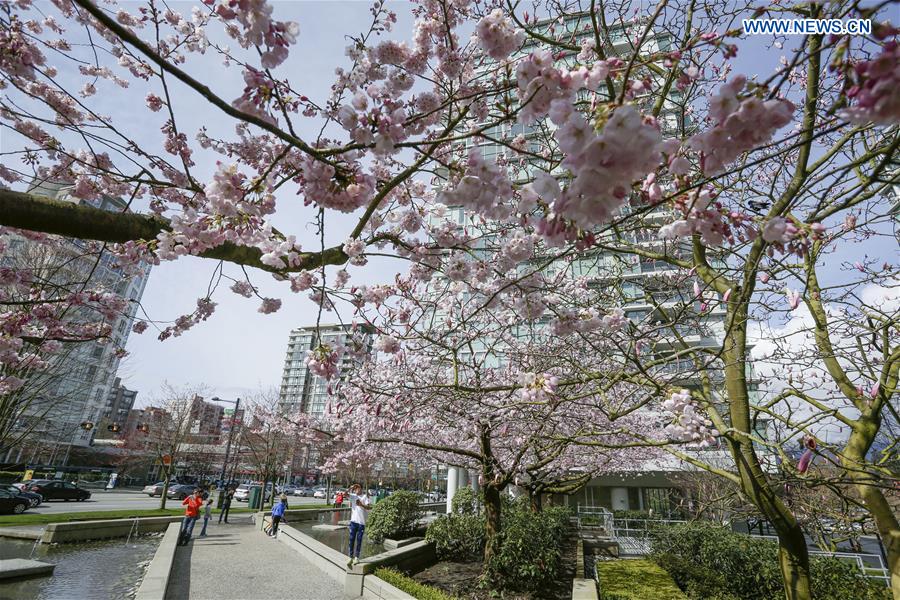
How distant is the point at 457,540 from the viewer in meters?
10.7

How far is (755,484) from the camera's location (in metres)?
4.43

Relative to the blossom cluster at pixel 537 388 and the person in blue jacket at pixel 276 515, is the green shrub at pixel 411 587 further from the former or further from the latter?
the person in blue jacket at pixel 276 515

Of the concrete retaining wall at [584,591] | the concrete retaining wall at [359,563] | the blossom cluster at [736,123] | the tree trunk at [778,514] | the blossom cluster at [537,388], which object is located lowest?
the concrete retaining wall at [359,563]

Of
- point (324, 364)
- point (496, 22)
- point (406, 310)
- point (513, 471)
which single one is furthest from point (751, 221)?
point (513, 471)

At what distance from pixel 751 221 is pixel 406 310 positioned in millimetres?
3724

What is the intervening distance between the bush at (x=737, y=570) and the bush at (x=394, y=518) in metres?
7.03

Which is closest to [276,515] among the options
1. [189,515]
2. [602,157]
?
[189,515]

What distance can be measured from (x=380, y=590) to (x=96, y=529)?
10.3m

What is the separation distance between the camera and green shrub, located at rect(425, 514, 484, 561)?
10.6 m

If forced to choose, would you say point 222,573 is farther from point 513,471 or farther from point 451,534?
point 513,471

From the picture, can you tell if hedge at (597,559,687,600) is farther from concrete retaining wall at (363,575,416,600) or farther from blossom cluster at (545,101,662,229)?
blossom cluster at (545,101,662,229)

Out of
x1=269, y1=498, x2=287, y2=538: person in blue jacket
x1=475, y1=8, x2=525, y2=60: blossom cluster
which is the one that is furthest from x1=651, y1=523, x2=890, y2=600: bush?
x1=269, y1=498, x2=287, y2=538: person in blue jacket

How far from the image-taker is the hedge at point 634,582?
6.29 metres

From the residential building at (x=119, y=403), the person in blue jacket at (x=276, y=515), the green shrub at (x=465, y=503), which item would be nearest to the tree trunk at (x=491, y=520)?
the green shrub at (x=465, y=503)
